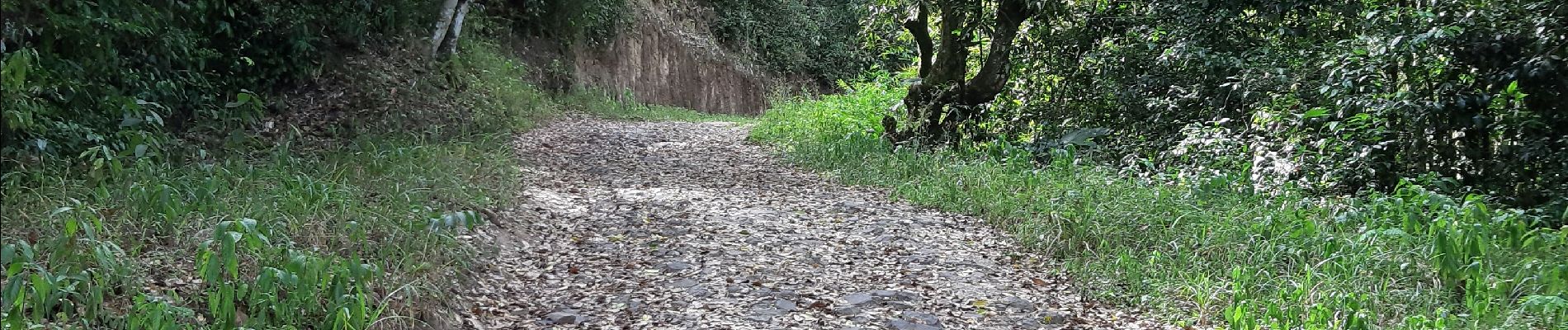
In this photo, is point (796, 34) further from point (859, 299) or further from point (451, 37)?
point (859, 299)

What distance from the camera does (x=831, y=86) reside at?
30.2m

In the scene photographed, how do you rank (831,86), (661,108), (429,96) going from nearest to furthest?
(429,96), (661,108), (831,86)

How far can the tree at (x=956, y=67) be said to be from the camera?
10859mm

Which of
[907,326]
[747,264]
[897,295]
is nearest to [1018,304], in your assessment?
[897,295]

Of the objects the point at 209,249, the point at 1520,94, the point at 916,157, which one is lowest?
the point at 916,157

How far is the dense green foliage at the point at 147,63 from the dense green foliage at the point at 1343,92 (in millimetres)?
7460

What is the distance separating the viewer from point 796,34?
28.9m

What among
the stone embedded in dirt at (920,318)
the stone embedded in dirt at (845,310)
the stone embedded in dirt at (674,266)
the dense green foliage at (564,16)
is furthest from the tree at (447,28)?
the stone embedded in dirt at (920,318)

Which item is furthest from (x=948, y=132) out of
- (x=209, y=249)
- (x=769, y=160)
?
(x=209, y=249)

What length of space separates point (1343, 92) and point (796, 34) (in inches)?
874

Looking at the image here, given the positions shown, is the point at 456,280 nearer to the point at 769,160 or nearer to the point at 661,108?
the point at 769,160

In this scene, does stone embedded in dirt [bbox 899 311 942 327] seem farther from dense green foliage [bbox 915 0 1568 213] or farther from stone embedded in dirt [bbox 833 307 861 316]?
dense green foliage [bbox 915 0 1568 213]

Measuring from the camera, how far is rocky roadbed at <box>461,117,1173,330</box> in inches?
210

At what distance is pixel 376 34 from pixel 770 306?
7757mm
